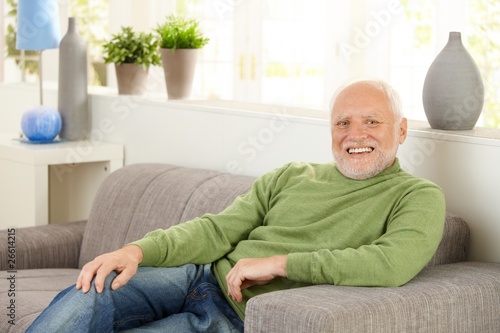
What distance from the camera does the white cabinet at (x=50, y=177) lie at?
3699 mm

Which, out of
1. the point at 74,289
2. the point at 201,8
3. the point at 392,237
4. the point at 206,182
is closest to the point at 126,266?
the point at 74,289

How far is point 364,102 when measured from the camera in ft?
7.69

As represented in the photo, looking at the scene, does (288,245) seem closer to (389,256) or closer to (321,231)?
(321,231)

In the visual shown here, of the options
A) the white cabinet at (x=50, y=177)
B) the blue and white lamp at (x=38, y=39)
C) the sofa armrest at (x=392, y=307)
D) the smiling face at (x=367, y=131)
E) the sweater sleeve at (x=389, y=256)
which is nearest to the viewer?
the sofa armrest at (x=392, y=307)

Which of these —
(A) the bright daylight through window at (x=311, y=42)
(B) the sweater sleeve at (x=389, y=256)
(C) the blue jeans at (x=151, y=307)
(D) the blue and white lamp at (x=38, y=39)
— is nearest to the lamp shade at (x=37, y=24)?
(D) the blue and white lamp at (x=38, y=39)

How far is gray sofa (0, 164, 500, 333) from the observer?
1.92 metres

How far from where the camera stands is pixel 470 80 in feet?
8.63

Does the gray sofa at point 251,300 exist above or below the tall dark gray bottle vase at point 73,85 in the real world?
below

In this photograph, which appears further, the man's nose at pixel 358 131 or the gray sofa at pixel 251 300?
the man's nose at pixel 358 131

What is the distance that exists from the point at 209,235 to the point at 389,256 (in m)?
0.58

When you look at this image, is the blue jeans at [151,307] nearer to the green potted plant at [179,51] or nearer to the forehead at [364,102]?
the forehead at [364,102]

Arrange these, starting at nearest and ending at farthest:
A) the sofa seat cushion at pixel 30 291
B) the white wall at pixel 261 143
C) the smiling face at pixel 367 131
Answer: the smiling face at pixel 367 131, the white wall at pixel 261 143, the sofa seat cushion at pixel 30 291

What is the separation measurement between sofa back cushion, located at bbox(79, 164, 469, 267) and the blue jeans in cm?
57

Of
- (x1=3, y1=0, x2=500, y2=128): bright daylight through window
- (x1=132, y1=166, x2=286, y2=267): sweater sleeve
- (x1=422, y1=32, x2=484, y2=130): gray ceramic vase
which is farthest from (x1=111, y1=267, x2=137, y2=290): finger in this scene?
(x1=3, y1=0, x2=500, y2=128): bright daylight through window
